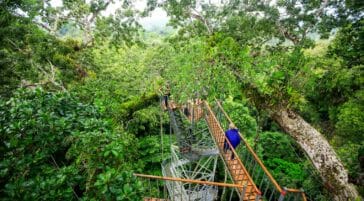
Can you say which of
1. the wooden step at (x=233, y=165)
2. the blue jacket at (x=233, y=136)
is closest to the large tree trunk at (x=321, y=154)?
the blue jacket at (x=233, y=136)

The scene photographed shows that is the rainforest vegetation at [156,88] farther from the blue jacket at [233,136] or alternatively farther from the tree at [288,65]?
the blue jacket at [233,136]

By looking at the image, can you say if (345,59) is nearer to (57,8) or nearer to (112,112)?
(112,112)

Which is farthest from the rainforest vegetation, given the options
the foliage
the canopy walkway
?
the canopy walkway

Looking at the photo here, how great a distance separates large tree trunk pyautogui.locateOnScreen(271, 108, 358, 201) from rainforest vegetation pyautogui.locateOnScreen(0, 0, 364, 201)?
0.03m

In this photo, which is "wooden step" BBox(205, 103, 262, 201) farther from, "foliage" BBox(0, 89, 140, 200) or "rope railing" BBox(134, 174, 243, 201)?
"foliage" BBox(0, 89, 140, 200)

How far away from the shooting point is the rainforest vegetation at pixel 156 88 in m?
3.26

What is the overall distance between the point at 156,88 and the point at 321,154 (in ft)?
24.9

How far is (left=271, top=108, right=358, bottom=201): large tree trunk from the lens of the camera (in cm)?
692

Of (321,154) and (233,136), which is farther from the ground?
(233,136)

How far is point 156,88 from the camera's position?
12.4 m

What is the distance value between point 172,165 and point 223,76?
16.4 ft

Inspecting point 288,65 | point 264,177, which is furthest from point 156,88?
point 288,65

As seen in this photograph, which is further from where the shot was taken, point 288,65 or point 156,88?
point 156,88

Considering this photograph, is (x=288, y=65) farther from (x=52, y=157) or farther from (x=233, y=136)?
(x=52, y=157)
